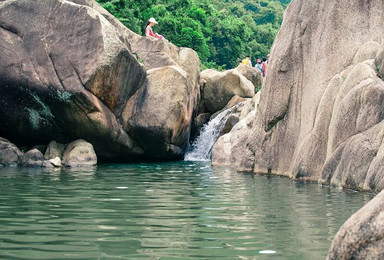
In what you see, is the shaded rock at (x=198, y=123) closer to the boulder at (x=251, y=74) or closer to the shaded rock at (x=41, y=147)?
the boulder at (x=251, y=74)

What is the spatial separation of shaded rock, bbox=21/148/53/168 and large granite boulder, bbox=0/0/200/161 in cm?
219

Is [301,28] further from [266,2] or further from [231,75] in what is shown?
[266,2]

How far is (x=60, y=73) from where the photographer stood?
23.9 meters

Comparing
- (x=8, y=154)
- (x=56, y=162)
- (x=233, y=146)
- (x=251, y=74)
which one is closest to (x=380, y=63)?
(x=233, y=146)

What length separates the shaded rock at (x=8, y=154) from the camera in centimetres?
2272

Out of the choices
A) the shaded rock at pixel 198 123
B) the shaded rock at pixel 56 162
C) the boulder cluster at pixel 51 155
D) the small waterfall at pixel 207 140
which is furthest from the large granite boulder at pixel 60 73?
the shaded rock at pixel 198 123

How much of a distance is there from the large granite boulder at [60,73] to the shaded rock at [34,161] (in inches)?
86.1

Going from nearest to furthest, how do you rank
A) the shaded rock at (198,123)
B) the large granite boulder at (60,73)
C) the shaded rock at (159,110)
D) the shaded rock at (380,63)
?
the shaded rock at (380,63) < the large granite boulder at (60,73) < the shaded rock at (159,110) < the shaded rock at (198,123)

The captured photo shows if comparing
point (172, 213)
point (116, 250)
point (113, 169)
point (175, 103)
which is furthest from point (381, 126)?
point (175, 103)

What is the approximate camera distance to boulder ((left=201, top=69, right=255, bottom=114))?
32.7m

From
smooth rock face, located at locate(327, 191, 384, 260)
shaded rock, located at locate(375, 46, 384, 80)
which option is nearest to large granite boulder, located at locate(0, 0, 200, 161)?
shaded rock, located at locate(375, 46, 384, 80)

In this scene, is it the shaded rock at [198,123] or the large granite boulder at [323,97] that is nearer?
the large granite boulder at [323,97]

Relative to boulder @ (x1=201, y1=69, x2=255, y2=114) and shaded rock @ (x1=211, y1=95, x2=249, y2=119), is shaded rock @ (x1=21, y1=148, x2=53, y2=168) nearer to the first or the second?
shaded rock @ (x1=211, y1=95, x2=249, y2=119)

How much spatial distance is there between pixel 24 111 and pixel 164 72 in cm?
535
